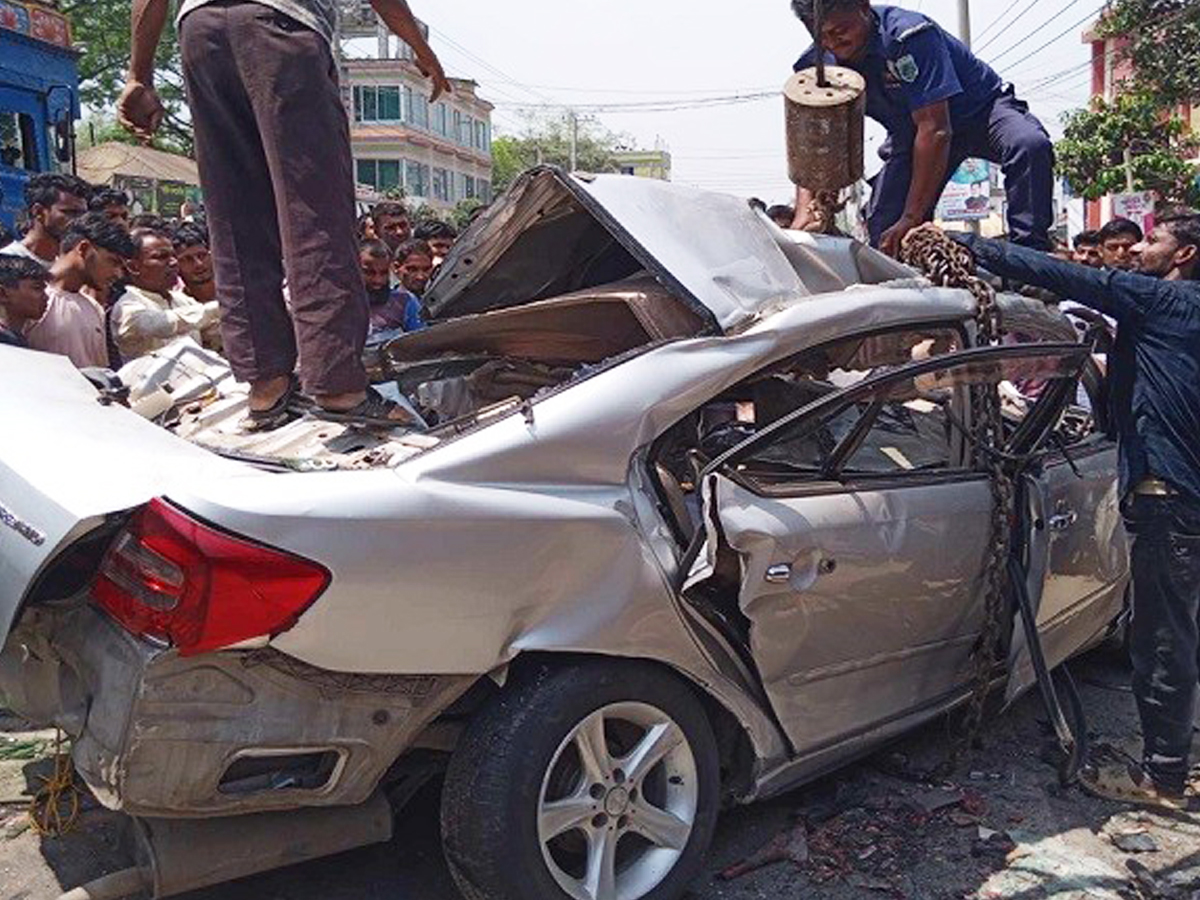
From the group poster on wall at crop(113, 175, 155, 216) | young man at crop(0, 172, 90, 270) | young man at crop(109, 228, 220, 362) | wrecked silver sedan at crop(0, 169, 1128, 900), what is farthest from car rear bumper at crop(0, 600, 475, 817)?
poster on wall at crop(113, 175, 155, 216)

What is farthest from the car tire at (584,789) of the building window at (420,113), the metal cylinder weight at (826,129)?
the building window at (420,113)

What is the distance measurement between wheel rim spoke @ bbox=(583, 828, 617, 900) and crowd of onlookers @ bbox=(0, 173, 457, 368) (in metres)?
1.87

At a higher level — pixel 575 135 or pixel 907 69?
pixel 575 135

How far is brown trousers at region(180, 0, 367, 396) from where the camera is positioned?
2.96 metres

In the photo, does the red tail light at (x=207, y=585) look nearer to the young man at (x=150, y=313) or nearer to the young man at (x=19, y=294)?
the young man at (x=19, y=294)

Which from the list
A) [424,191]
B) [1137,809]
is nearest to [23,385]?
[1137,809]

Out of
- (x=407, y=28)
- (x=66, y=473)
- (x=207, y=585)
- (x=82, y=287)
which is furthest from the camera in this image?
(x=82, y=287)

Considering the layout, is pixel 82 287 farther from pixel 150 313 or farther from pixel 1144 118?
pixel 1144 118

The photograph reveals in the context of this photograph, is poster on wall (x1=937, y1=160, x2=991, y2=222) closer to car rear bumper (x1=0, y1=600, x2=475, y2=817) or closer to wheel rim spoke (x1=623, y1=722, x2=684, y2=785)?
wheel rim spoke (x1=623, y1=722, x2=684, y2=785)

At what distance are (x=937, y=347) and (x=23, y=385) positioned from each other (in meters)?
2.52

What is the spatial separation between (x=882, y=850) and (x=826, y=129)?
2420mm

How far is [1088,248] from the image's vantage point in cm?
823

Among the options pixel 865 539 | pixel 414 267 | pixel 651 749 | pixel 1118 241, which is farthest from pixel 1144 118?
pixel 651 749

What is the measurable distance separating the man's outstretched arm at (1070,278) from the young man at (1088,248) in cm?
419
